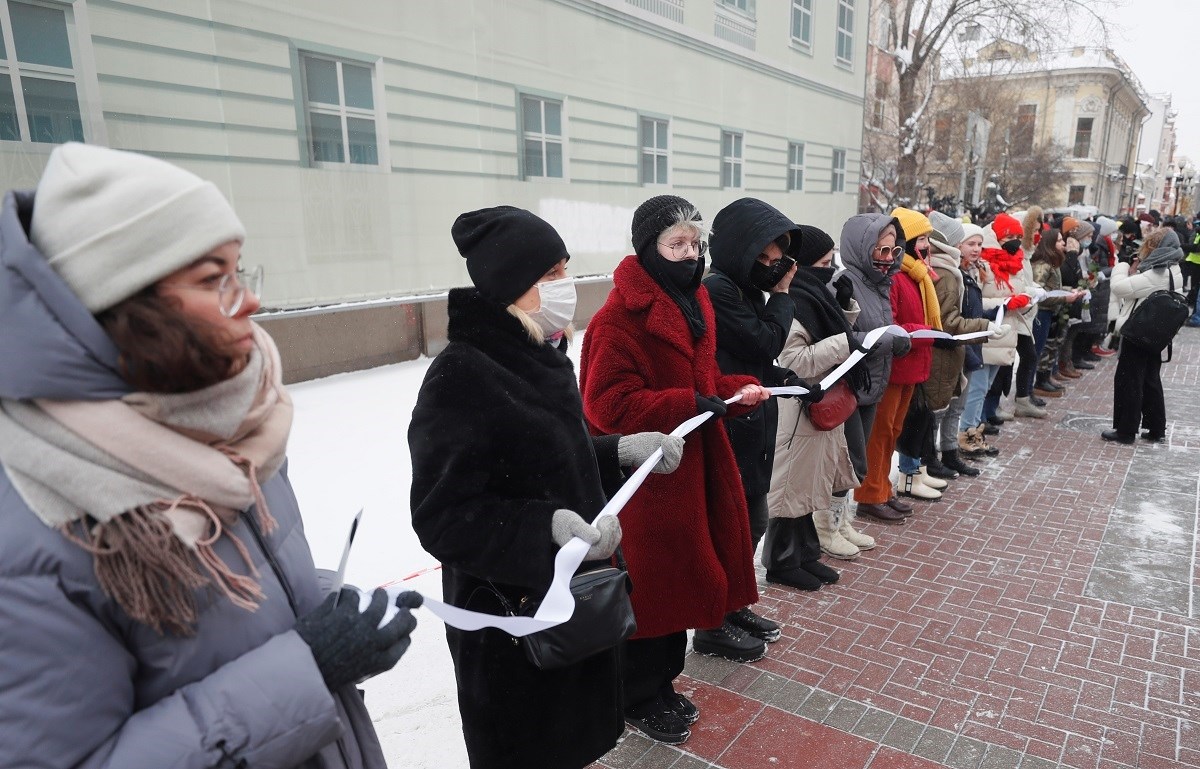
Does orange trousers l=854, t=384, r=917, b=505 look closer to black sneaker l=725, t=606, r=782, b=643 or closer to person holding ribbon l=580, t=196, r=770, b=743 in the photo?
black sneaker l=725, t=606, r=782, b=643

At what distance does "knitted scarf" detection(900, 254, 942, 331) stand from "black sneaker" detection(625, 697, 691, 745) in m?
3.66

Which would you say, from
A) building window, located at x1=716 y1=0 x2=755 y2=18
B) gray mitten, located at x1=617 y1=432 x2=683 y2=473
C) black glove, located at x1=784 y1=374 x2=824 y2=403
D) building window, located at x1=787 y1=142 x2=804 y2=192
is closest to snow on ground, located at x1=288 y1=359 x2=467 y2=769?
gray mitten, located at x1=617 y1=432 x2=683 y2=473

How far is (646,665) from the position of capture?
3268 mm

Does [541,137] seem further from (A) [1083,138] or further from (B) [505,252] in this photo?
(A) [1083,138]

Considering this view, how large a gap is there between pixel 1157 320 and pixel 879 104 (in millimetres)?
28360

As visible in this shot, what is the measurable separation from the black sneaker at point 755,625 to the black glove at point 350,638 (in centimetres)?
293

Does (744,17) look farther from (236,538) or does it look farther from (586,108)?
(236,538)

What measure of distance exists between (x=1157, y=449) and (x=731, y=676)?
630 cm

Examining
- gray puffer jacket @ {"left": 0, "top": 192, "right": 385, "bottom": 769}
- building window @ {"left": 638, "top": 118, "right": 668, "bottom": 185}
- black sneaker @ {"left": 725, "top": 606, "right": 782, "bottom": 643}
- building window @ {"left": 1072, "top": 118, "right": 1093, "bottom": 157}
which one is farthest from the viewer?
building window @ {"left": 1072, "top": 118, "right": 1093, "bottom": 157}

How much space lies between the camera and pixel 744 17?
15586 mm

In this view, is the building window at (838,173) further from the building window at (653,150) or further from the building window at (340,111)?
the building window at (340,111)

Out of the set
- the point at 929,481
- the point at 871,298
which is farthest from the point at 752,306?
the point at 929,481

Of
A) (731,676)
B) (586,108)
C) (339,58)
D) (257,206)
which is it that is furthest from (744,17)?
(731,676)

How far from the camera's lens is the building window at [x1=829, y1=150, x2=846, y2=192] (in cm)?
2055
